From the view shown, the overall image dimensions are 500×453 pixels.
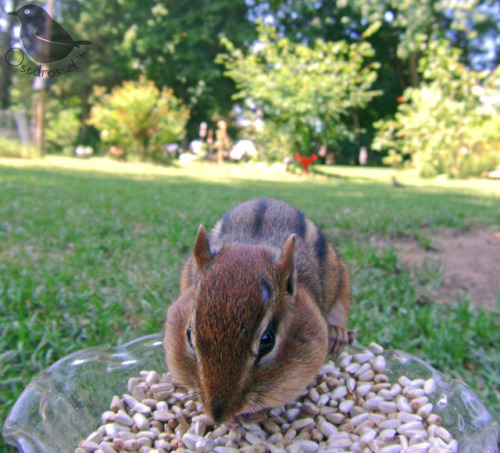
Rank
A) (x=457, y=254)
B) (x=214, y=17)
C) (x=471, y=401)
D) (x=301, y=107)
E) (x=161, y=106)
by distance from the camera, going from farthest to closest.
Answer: (x=214, y=17)
(x=161, y=106)
(x=301, y=107)
(x=457, y=254)
(x=471, y=401)

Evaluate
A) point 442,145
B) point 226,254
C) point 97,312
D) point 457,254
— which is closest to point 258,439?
point 226,254

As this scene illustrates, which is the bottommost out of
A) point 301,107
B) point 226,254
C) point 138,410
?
point 138,410

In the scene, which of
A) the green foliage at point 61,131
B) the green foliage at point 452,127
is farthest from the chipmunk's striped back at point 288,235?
the green foliage at point 61,131

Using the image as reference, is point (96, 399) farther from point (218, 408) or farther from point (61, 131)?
point (61, 131)

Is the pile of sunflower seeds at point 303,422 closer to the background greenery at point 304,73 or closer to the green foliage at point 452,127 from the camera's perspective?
the background greenery at point 304,73

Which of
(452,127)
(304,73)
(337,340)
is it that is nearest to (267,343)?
(337,340)

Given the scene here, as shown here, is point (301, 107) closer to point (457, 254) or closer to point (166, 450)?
point (457, 254)

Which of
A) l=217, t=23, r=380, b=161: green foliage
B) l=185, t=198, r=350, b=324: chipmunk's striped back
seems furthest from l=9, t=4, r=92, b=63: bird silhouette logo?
l=217, t=23, r=380, b=161: green foliage

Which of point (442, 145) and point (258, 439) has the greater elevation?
point (442, 145)
